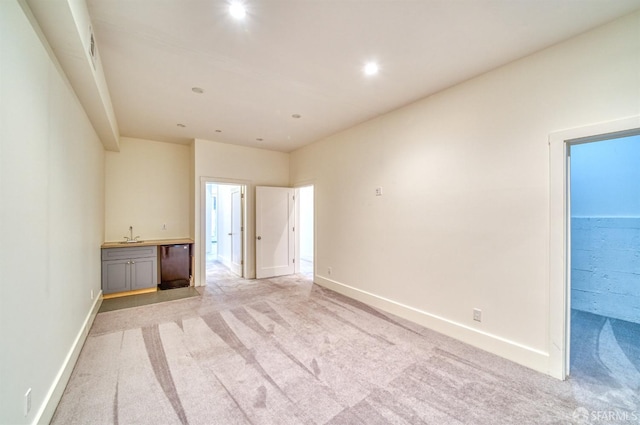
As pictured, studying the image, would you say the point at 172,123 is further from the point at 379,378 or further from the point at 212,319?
the point at 379,378

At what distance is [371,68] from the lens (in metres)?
2.54

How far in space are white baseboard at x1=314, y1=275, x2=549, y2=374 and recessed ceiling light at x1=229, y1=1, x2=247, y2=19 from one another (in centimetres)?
342

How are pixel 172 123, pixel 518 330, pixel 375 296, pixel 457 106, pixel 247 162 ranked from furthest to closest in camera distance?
pixel 247 162 < pixel 172 123 < pixel 375 296 < pixel 457 106 < pixel 518 330

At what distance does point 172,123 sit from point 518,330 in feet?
16.6

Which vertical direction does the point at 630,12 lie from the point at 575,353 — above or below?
above

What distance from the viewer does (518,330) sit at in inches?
93.8

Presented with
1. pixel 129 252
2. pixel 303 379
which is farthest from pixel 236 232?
pixel 303 379

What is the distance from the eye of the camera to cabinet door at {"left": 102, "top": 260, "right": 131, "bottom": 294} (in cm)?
413

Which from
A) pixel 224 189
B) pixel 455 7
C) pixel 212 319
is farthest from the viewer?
pixel 224 189

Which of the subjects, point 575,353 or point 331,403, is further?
point 575,353

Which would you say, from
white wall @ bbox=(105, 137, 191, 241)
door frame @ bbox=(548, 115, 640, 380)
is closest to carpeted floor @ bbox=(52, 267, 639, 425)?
door frame @ bbox=(548, 115, 640, 380)

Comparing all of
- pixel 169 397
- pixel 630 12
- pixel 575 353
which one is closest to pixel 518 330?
pixel 575 353

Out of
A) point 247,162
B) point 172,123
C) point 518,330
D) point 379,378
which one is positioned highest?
point 172,123

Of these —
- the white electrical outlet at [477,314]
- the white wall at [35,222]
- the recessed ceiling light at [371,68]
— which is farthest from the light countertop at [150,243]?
the white electrical outlet at [477,314]
